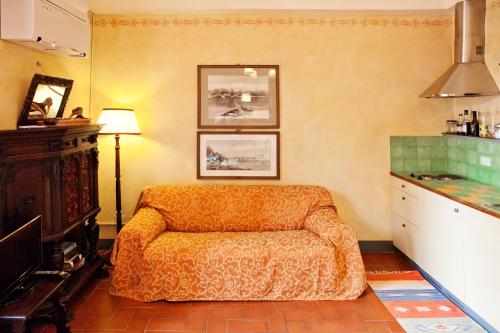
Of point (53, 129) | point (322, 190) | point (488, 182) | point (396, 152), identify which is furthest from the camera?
point (396, 152)

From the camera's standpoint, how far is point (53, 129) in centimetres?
271

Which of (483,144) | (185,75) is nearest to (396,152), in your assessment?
(483,144)

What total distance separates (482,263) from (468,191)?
725 mm

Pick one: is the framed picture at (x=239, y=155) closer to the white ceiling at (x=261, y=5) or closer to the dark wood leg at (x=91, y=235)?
the dark wood leg at (x=91, y=235)

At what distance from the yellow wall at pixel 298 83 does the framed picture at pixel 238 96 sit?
0.09 metres

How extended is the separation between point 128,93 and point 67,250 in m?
1.77

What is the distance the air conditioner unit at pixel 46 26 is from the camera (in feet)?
8.77

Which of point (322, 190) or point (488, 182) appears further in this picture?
point (322, 190)

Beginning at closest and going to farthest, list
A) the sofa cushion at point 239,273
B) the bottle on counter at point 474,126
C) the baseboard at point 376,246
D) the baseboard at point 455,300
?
the baseboard at point 455,300, the sofa cushion at point 239,273, the bottle on counter at point 474,126, the baseboard at point 376,246

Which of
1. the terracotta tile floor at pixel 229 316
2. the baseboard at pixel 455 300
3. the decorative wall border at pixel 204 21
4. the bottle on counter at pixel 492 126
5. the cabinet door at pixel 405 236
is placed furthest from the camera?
the decorative wall border at pixel 204 21

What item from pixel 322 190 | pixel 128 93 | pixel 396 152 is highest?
pixel 128 93

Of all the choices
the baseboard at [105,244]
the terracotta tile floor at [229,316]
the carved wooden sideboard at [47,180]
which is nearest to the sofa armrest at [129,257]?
the terracotta tile floor at [229,316]

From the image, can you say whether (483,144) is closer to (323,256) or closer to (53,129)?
(323,256)

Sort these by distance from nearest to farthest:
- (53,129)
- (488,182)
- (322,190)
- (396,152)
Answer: (53,129)
(488,182)
(322,190)
(396,152)
